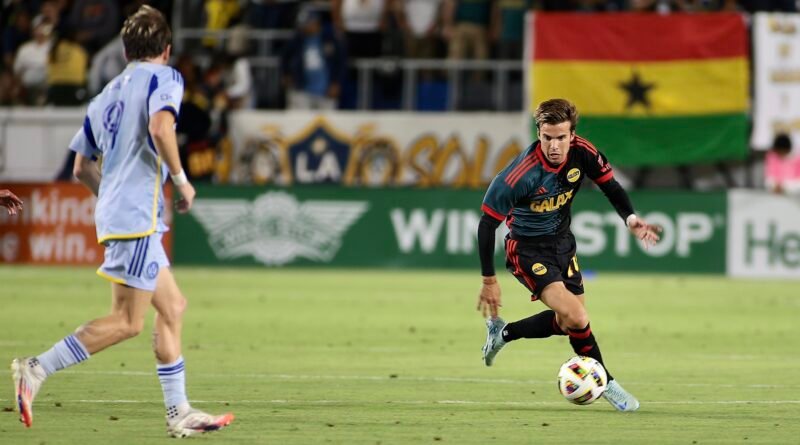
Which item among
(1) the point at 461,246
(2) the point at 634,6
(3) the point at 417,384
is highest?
(2) the point at 634,6

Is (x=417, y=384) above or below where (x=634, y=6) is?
below

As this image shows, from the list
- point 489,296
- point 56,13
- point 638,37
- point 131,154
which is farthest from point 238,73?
point 131,154

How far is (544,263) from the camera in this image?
409 inches

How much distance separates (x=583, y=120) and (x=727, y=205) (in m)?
3.07

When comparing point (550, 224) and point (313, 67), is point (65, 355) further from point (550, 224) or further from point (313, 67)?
point (313, 67)

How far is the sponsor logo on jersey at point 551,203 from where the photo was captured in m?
10.3

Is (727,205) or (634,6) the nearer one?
(727,205)

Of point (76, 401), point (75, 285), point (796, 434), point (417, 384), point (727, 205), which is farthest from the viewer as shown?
point (727, 205)

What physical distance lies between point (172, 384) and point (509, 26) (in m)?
19.2

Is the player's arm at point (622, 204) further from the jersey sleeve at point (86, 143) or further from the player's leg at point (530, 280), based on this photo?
the jersey sleeve at point (86, 143)

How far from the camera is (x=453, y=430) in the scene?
8.91 meters

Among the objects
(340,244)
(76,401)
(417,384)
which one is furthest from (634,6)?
(76,401)

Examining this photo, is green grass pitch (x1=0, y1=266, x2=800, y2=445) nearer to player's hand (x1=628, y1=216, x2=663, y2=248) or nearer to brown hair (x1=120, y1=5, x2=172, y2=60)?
player's hand (x1=628, y1=216, x2=663, y2=248)

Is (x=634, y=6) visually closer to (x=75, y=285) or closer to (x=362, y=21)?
(x=362, y=21)
